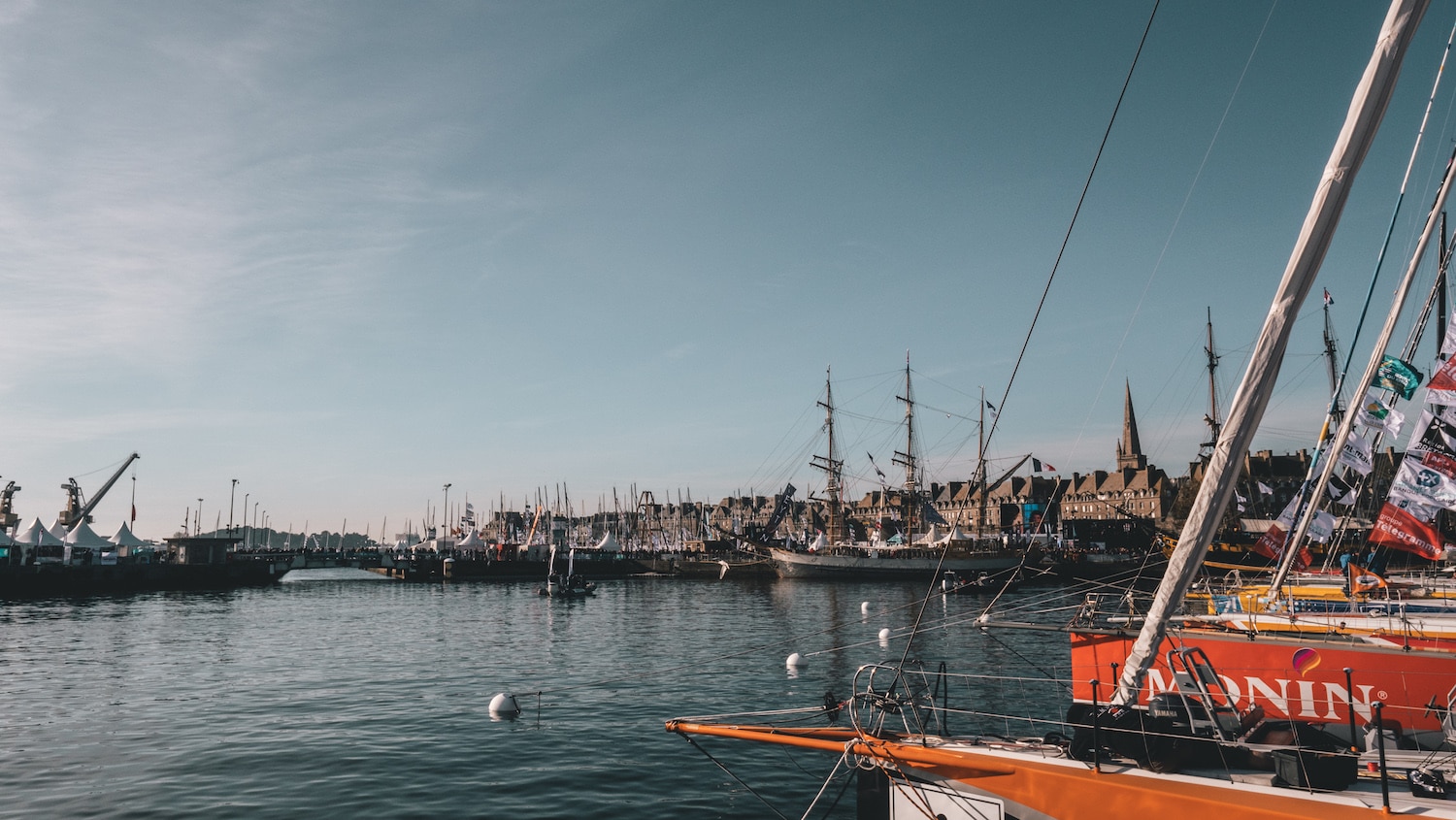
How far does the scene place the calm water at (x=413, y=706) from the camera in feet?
56.9

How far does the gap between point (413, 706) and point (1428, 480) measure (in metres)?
30.5

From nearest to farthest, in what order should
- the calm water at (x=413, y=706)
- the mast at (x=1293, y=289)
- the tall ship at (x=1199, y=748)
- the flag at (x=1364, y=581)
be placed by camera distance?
the tall ship at (x=1199, y=748) < the mast at (x=1293, y=289) < the calm water at (x=413, y=706) < the flag at (x=1364, y=581)

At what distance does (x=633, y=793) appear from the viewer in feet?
57.0

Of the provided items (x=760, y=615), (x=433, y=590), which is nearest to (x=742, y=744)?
(x=760, y=615)

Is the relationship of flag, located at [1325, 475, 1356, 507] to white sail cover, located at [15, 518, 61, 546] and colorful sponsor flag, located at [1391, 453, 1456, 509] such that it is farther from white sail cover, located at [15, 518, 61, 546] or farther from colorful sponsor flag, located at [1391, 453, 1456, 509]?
white sail cover, located at [15, 518, 61, 546]

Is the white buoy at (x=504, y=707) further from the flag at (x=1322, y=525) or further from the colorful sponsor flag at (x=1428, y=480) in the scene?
the colorful sponsor flag at (x=1428, y=480)

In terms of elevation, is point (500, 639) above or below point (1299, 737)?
below

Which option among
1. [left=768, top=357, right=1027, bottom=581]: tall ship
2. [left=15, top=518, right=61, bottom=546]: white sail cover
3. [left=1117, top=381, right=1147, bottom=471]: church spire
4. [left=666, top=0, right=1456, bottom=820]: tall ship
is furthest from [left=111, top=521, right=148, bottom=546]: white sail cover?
[left=1117, top=381, right=1147, bottom=471]: church spire

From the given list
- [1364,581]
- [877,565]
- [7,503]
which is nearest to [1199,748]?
[1364,581]

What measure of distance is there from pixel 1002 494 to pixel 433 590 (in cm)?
13643

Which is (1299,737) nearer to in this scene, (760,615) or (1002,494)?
(760,615)

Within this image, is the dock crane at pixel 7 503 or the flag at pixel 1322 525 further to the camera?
the dock crane at pixel 7 503

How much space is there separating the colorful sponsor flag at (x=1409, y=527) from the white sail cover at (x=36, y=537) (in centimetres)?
10894

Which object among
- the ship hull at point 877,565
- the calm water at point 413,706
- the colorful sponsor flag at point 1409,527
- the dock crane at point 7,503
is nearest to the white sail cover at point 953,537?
the ship hull at point 877,565
